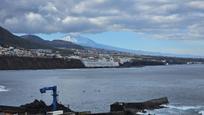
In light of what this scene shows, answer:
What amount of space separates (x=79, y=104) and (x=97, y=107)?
597 cm

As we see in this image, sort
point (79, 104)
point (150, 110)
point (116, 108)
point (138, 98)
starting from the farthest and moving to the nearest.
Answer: point (138, 98) → point (79, 104) → point (150, 110) → point (116, 108)

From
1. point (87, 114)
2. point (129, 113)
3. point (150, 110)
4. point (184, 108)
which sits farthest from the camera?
point (184, 108)

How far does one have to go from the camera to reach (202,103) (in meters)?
81.4

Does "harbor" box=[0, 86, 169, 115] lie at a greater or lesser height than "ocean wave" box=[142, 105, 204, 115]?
greater

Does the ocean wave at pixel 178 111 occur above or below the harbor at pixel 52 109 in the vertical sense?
below

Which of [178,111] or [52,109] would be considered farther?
[178,111]

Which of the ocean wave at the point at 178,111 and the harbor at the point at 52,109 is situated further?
the ocean wave at the point at 178,111

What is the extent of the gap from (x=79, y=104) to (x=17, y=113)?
97.3 ft

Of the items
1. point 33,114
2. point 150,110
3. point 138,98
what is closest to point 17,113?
point 33,114

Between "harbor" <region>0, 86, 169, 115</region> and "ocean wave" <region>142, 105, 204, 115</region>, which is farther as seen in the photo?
"ocean wave" <region>142, 105, 204, 115</region>

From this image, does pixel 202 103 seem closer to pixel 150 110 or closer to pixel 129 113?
pixel 150 110

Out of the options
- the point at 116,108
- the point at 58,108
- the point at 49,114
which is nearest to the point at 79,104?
the point at 116,108

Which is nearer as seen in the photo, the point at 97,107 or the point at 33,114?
the point at 33,114

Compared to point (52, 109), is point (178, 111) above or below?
below
